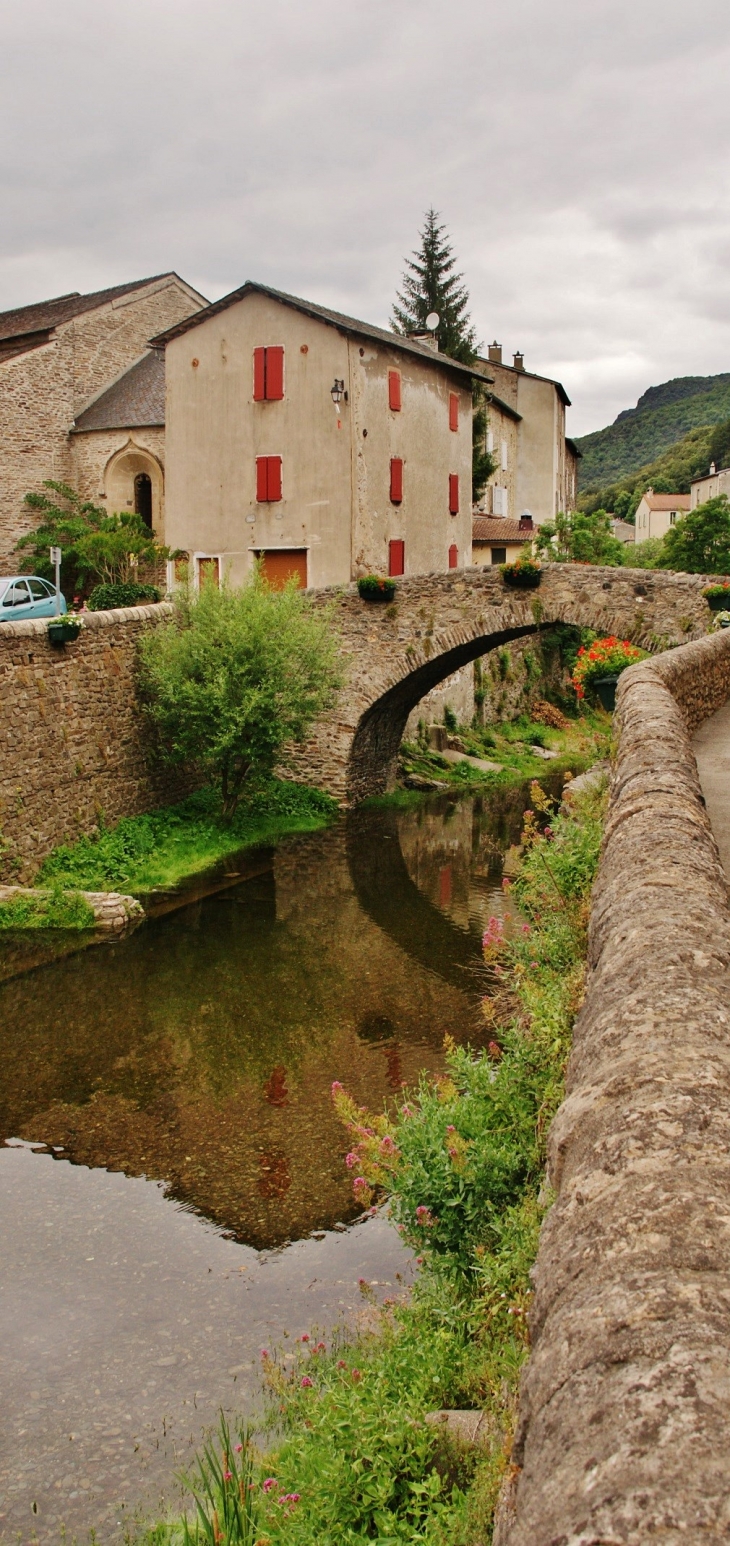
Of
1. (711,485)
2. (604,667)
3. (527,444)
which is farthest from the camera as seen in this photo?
(711,485)

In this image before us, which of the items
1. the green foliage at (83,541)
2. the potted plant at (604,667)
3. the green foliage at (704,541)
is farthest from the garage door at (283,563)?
the green foliage at (704,541)

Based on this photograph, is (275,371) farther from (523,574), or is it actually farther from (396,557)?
(523,574)

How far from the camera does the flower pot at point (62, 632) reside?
14500 mm

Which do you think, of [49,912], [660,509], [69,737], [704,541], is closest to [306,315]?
[69,737]

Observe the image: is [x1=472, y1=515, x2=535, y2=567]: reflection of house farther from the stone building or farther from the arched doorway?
the stone building

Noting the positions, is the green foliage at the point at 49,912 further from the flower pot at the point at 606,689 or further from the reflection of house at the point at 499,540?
the reflection of house at the point at 499,540

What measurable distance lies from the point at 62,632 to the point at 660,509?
74640 millimetres

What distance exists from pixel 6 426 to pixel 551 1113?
88.7ft

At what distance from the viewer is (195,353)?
2222cm

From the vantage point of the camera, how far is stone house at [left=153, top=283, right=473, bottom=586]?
21.3 m

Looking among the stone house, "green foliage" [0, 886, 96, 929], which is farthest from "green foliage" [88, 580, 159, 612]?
"green foliage" [0, 886, 96, 929]

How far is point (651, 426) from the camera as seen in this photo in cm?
11944

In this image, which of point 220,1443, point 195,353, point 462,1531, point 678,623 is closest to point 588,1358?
point 462,1531

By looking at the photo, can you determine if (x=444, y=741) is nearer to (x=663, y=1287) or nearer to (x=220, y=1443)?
(x=220, y=1443)
